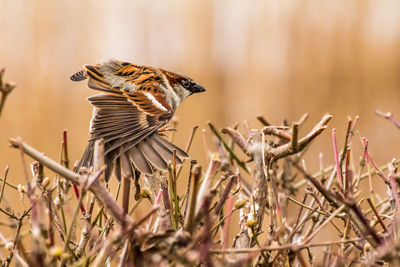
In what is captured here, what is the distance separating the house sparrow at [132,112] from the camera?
0.78 meters

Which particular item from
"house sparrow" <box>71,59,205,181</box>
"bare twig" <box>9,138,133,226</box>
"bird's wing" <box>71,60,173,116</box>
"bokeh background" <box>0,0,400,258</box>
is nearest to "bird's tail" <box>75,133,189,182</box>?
"house sparrow" <box>71,59,205,181</box>

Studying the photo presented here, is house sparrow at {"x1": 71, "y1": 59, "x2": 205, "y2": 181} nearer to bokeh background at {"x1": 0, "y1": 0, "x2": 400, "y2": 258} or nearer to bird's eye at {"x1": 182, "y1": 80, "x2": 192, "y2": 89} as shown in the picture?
bird's eye at {"x1": 182, "y1": 80, "x2": 192, "y2": 89}

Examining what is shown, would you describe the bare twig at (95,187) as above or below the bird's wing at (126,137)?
above

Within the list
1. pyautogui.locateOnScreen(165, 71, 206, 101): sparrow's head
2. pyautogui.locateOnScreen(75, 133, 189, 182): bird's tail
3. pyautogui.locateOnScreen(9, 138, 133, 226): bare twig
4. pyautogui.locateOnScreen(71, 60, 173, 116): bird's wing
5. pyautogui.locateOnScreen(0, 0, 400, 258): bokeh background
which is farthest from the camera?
pyautogui.locateOnScreen(0, 0, 400, 258): bokeh background

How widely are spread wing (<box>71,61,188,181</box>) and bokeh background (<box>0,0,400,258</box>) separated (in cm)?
91

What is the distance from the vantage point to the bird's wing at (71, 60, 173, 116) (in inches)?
39.9

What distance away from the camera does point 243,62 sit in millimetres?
2080

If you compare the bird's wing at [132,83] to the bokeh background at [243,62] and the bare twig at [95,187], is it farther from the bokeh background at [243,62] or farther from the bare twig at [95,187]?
the bokeh background at [243,62]

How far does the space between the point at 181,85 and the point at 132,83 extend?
0.42 ft

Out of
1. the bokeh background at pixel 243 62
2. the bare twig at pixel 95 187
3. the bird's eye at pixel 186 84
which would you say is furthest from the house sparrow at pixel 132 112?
the bokeh background at pixel 243 62

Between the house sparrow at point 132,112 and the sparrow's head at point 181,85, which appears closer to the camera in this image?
the house sparrow at point 132,112

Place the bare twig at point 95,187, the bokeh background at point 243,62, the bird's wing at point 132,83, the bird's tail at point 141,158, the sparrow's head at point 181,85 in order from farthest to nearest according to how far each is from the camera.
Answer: the bokeh background at point 243,62, the sparrow's head at point 181,85, the bird's wing at point 132,83, the bird's tail at point 141,158, the bare twig at point 95,187

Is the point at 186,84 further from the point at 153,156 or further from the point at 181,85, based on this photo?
the point at 153,156

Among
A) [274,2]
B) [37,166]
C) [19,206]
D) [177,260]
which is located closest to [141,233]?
[177,260]
